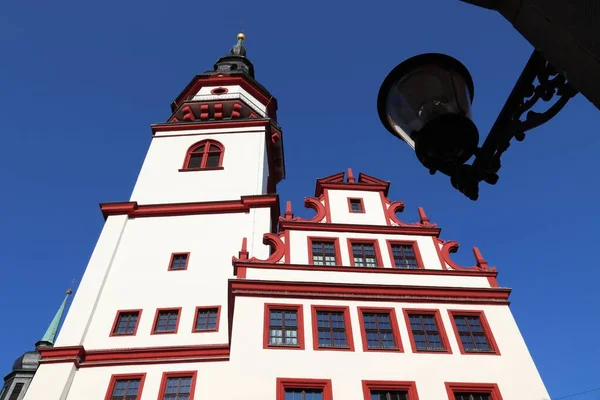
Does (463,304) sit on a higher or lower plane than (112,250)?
lower

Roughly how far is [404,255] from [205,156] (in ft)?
53.6

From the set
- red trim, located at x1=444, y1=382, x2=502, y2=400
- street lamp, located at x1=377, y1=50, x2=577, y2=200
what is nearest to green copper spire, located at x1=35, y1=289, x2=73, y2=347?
red trim, located at x1=444, y1=382, x2=502, y2=400

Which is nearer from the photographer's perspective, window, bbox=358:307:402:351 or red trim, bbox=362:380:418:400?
red trim, bbox=362:380:418:400

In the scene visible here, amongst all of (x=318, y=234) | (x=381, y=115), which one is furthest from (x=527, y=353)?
(x=381, y=115)

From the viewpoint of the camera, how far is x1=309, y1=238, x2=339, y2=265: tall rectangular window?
58.5ft

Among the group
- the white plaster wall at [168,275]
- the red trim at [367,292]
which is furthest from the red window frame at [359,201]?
the red trim at [367,292]

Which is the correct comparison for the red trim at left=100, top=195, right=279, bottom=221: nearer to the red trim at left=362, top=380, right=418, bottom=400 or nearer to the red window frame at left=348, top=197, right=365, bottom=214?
the red window frame at left=348, top=197, right=365, bottom=214

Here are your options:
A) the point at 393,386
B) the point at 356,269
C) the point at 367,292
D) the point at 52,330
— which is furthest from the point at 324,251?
the point at 52,330

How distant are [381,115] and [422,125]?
50 centimetres

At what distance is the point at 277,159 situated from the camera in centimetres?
3738

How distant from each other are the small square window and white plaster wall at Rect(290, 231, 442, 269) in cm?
173

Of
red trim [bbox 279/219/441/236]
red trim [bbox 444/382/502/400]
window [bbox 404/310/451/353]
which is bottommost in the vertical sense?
red trim [bbox 444/382/502/400]

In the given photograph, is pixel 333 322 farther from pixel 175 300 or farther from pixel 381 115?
pixel 381 115

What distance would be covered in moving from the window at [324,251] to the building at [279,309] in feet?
0.18
